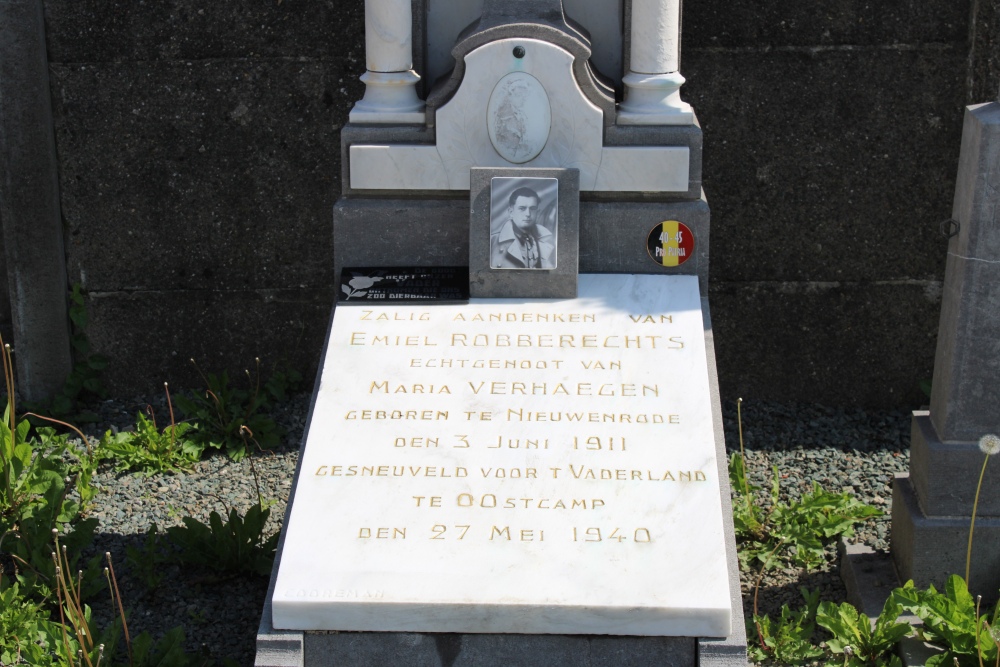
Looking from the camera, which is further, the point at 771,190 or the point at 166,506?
the point at 771,190

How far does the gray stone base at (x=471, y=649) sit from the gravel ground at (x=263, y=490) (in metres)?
0.82

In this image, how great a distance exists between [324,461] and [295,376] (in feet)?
7.61

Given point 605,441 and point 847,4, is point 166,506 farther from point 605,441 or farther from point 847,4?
point 847,4

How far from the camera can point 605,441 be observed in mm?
3588

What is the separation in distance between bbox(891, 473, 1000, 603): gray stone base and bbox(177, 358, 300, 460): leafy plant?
8.82ft

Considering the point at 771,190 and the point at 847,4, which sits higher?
the point at 847,4

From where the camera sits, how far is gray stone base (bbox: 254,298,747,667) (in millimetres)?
3219

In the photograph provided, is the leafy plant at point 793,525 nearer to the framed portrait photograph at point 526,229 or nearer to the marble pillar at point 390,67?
the framed portrait photograph at point 526,229

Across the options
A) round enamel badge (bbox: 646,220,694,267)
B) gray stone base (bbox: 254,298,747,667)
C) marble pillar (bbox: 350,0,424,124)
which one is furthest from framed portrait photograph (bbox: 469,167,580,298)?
gray stone base (bbox: 254,298,747,667)

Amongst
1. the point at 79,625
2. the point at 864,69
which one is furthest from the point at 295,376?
the point at 864,69

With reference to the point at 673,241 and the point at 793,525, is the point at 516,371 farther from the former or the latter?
the point at 793,525

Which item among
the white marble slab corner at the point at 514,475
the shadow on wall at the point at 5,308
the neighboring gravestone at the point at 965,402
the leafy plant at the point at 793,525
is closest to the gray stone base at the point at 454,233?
the white marble slab corner at the point at 514,475

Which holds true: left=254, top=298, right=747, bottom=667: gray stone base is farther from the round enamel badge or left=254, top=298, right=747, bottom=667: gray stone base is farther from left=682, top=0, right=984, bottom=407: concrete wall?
left=682, top=0, right=984, bottom=407: concrete wall

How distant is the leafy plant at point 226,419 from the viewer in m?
5.36
